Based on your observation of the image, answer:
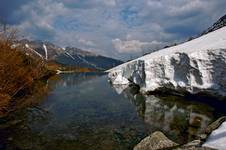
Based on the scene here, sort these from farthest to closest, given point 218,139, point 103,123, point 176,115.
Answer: point 176,115 → point 103,123 → point 218,139

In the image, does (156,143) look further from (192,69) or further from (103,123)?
(192,69)

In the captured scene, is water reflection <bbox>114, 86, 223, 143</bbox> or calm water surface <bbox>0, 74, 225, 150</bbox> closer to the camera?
calm water surface <bbox>0, 74, 225, 150</bbox>

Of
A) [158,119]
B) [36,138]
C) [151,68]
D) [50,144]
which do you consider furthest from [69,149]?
[151,68]

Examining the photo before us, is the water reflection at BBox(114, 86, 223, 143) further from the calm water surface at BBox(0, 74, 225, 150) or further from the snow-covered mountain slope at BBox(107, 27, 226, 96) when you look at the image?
the snow-covered mountain slope at BBox(107, 27, 226, 96)

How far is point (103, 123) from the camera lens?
2705 centimetres

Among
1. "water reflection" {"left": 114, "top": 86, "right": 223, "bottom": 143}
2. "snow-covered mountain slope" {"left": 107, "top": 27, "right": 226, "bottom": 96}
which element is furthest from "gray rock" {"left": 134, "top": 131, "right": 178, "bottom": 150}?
"snow-covered mountain slope" {"left": 107, "top": 27, "right": 226, "bottom": 96}

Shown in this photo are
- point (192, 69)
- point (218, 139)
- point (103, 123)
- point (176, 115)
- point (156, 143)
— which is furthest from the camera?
point (192, 69)

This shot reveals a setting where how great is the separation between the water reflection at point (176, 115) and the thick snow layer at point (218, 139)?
3.76m

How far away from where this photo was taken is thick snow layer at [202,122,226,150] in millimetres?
14408

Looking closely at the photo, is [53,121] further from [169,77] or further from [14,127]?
[169,77]

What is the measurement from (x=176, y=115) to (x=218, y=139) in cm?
1398

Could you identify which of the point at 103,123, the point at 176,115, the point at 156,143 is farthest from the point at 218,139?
the point at 176,115

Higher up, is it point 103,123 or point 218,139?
point 218,139

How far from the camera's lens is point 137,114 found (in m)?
30.7
